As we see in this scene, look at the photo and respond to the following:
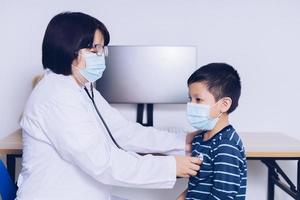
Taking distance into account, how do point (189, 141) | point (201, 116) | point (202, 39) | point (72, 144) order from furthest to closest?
point (202, 39) < point (189, 141) < point (201, 116) < point (72, 144)

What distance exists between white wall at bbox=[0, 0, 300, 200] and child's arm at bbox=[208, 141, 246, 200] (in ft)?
3.67

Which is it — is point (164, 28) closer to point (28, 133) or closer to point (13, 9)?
point (13, 9)

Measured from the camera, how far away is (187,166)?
136 cm

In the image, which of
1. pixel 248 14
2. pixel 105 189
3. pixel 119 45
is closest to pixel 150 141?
pixel 105 189

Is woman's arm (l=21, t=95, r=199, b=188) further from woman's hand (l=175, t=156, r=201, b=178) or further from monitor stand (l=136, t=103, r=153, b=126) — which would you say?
monitor stand (l=136, t=103, r=153, b=126)

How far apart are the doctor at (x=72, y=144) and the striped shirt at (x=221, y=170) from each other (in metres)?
0.05

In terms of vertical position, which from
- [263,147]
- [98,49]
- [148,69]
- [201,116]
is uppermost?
[98,49]

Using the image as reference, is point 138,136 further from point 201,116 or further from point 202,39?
point 202,39

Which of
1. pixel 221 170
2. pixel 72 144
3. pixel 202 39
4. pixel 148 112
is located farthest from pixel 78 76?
pixel 202 39

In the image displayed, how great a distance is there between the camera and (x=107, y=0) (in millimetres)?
2355

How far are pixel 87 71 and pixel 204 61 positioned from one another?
1.06 metres

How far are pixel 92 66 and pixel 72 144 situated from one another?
0.35m

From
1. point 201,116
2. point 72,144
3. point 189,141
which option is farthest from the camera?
point 189,141

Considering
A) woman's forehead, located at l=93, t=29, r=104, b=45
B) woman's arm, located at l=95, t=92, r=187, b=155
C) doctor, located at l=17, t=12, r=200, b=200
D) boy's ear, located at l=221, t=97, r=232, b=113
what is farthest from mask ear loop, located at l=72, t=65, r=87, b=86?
boy's ear, located at l=221, t=97, r=232, b=113
